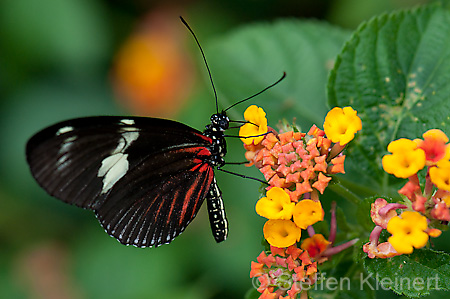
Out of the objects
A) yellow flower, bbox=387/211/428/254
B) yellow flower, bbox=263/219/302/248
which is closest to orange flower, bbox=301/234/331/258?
yellow flower, bbox=263/219/302/248

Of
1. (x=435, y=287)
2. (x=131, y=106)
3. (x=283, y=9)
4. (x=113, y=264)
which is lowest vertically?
(x=113, y=264)

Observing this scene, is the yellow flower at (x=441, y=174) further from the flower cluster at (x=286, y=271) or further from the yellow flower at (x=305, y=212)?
the flower cluster at (x=286, y=271)

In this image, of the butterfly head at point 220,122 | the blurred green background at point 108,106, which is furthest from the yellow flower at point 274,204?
the blurred green background at point 108,106

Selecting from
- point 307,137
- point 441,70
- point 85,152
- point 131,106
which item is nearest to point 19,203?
point 131,106

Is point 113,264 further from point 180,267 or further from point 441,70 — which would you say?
point 441,70

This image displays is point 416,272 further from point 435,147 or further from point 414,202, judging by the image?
point 435,147

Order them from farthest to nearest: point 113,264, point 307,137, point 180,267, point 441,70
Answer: point 113,264 → point 180,267 → point 441,70 → point 307,137
